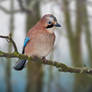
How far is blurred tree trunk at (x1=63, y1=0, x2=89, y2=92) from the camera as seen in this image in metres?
8.95

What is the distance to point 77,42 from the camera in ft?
30.1

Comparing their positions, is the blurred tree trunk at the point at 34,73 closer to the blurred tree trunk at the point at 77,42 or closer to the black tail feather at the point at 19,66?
Result: the blurred tree trunk at the point at 77,42

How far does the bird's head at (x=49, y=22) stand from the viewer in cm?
359

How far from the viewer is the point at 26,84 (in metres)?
9.20

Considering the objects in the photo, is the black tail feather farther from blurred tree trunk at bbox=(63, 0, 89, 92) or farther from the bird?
blurred tree trunk at bbox=(63, 0, 89, 92)

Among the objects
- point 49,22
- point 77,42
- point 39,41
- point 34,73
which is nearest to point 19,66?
point 39,41

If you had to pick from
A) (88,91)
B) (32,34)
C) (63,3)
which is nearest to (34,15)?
(63,3)

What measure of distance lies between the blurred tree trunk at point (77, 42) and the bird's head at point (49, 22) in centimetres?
497

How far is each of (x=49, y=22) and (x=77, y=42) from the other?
5500mm

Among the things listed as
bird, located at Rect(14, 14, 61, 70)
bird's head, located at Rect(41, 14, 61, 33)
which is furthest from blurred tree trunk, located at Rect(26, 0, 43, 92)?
bird's head, located at Rect(41, 14, 61, 33)

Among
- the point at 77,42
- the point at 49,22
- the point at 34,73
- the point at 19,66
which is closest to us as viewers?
the point at 49,22

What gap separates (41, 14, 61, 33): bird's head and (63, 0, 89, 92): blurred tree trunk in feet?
16.3

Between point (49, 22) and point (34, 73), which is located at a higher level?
point (49, 22)

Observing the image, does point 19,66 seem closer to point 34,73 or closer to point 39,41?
point 39,41
